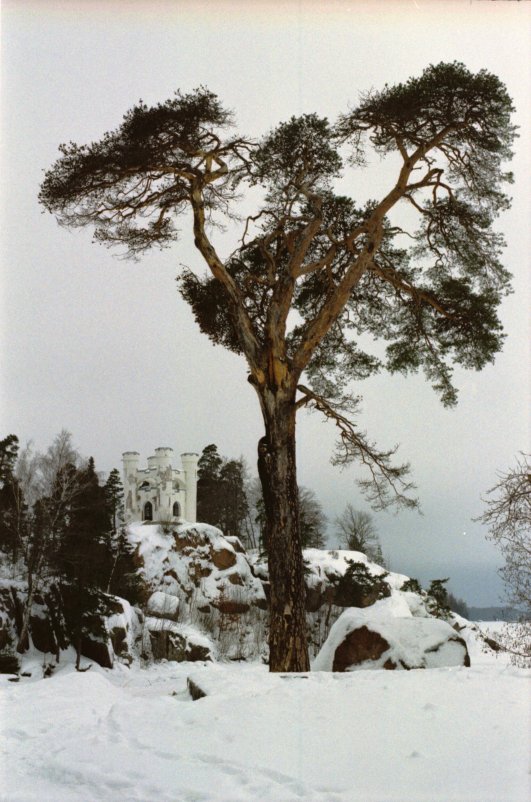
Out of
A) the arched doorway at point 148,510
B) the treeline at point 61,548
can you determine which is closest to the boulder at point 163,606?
the treeline at point 61,548

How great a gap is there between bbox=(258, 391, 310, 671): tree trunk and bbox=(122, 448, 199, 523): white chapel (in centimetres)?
3601

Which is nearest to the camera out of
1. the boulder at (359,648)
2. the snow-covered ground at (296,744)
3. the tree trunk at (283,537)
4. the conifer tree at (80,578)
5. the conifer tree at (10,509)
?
the snow-covered ground at (296,744)

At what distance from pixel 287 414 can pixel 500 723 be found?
5320 millimetres

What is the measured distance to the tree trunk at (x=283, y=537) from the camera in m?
8.16

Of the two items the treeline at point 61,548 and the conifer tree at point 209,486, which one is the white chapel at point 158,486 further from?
the treeline at point 61,548

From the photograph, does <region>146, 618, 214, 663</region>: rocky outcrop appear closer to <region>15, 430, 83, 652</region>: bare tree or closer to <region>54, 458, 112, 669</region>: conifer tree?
<region>54, 458, 112, 669</region>: conifer tree

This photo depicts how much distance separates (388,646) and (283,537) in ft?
6.52

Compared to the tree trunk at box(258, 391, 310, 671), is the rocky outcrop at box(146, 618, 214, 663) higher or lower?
lower

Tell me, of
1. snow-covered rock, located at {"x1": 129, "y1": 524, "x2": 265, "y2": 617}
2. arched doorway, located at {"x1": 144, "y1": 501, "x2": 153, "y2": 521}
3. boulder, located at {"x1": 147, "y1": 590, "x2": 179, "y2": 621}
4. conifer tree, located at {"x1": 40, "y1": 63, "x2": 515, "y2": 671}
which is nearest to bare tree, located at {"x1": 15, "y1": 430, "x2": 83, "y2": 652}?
boulder, located at {"x1": 147, "y1": 590, "x2": 179, "y2": 621}

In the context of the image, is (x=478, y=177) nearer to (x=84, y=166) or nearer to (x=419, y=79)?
(x=419, y=79)

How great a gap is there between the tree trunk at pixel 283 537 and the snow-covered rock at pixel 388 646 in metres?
0.52

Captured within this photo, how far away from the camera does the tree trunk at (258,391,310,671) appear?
26.8 feet

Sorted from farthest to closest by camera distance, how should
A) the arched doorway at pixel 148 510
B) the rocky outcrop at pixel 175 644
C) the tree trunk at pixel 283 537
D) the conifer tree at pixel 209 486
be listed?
the conifer tree at pixel 209 486, the arched doorway at pixel 148 510, the rocky outcrop at pixel 175 644, the tree trunk at pixel 283 537

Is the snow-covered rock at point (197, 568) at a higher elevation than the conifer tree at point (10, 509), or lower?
lower
